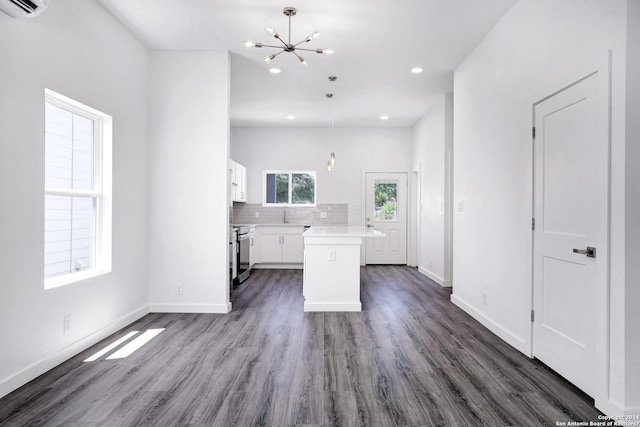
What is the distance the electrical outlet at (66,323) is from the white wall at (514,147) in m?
3.62

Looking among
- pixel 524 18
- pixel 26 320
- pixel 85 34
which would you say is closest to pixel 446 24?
pixel 524 18

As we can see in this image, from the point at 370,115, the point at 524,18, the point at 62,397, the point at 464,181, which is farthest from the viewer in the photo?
the point at 370,115

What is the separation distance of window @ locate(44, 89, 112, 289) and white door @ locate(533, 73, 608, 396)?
3657 millimetres

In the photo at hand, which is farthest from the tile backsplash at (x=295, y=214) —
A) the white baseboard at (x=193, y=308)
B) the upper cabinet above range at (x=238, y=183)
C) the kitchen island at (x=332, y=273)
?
the white baseboard at (x=193, y=308)

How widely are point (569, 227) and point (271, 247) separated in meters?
5.33

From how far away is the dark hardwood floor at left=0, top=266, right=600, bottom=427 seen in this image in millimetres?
1922

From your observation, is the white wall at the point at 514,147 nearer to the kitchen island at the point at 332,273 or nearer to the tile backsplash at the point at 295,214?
the kitchen island at the point at 332,273

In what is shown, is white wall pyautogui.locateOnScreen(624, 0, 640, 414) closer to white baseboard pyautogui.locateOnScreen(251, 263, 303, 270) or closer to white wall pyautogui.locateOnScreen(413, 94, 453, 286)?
white wall pyautogui.locateOnScreen(413, 94, 453, 286)

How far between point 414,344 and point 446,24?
3018 mm

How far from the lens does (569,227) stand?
232cm

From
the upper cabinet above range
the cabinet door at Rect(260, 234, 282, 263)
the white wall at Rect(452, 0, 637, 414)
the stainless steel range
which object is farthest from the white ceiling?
the cabinet door at Rect(260, 234, 282, 263)

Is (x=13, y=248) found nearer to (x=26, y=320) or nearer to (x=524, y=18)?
(x=26, y=320)

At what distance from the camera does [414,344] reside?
9.82 feet

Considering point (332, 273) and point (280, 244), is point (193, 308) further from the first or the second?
point (280, 244)
